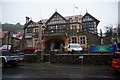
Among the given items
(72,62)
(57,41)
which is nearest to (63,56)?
(72,62)

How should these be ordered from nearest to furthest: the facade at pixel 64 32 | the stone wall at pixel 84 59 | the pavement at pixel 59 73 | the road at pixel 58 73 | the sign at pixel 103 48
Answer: the pavement at pixel 59 73
the road at pixel 58 73
the stone wall at pixel 84 59
the sign at pixel 103 48
the facade at pixel 64 32

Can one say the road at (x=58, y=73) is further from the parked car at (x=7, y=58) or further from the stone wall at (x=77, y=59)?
the stone wall at (x=77, y=59)

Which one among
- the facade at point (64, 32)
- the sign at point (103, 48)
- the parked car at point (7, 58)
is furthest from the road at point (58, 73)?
the facade at point (64, 32)

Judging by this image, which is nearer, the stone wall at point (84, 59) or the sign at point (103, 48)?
the stone wall at point (84, 59)

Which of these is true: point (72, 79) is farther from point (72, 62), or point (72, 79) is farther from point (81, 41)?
point (81, 41)

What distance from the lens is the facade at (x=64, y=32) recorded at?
21578mm

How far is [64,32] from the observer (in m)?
21.7

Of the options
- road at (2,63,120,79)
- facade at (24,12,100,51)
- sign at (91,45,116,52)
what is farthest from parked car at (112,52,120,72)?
facade at (24,12,100,51)

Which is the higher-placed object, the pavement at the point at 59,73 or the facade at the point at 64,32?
the facade at the point at 64,32

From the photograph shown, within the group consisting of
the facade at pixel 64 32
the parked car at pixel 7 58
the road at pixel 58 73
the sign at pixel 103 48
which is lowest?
the road at pixel 58 73

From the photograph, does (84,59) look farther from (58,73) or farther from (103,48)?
(58,73)

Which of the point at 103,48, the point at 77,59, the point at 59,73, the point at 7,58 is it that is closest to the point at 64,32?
the point at 103,48

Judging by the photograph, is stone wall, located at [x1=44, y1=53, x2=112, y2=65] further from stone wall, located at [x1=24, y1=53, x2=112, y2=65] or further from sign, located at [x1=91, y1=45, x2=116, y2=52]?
sign, located at [x1=91, y1=45, x2=116, y2=52]

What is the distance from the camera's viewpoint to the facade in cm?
2158
